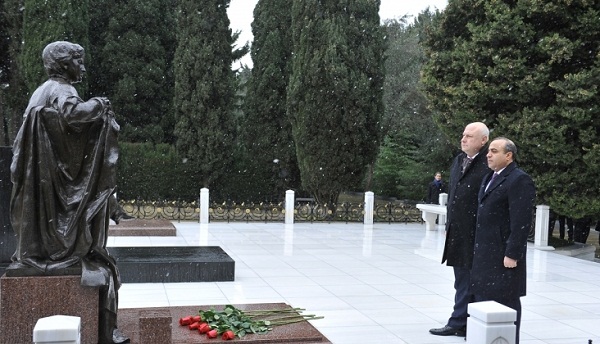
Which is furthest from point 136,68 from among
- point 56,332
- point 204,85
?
point 56,332

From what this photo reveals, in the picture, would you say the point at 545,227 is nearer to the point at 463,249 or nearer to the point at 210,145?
the point at 463,249

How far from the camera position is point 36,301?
4.64m

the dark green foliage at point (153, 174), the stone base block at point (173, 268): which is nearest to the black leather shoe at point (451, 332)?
the stone base block at point (173, 268)

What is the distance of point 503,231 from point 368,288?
379 centimetres

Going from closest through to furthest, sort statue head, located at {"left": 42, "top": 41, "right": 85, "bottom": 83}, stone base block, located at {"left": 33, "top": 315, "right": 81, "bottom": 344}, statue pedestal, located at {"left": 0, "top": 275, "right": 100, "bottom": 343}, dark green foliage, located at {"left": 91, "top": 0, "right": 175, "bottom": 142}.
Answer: stone base block, located at {"left": 33, "top": 315, "right": 81, "bottom": 344} → statue pedestal, located at {"left": 0, "top": 275, "right": 100, "bottom": 343} → statue head, located at {"left": 42, "top": 41, "right": 85, "bottom": 83} → dark green foliage, located at {"left": 91, "top": 0, "right": 175, "bottom": 142}

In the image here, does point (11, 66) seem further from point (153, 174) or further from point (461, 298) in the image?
point (461, 298)

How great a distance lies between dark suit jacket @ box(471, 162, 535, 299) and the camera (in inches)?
200

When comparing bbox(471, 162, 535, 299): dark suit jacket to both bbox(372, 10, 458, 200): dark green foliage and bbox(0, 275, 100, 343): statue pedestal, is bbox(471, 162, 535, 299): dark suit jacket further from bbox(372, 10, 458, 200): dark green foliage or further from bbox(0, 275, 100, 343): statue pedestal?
bbox(372, 10, 458, 200): dark green foliage

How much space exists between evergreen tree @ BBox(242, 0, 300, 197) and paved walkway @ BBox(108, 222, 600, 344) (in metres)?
8.74

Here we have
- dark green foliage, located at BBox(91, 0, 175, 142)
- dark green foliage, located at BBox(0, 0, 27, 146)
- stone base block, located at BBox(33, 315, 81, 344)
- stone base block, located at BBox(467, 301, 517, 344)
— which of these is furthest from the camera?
dark green foliage, located at BBox(91, 0, 175, 142)

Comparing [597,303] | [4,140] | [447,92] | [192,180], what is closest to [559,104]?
[447,92]

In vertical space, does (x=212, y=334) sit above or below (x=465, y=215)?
below

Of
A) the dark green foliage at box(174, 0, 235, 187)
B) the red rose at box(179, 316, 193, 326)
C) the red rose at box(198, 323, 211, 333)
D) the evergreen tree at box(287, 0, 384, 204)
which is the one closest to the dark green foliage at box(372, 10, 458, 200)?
the evergreen tree at box(287, 0, 384, 204)

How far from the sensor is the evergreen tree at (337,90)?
63.5 ft
